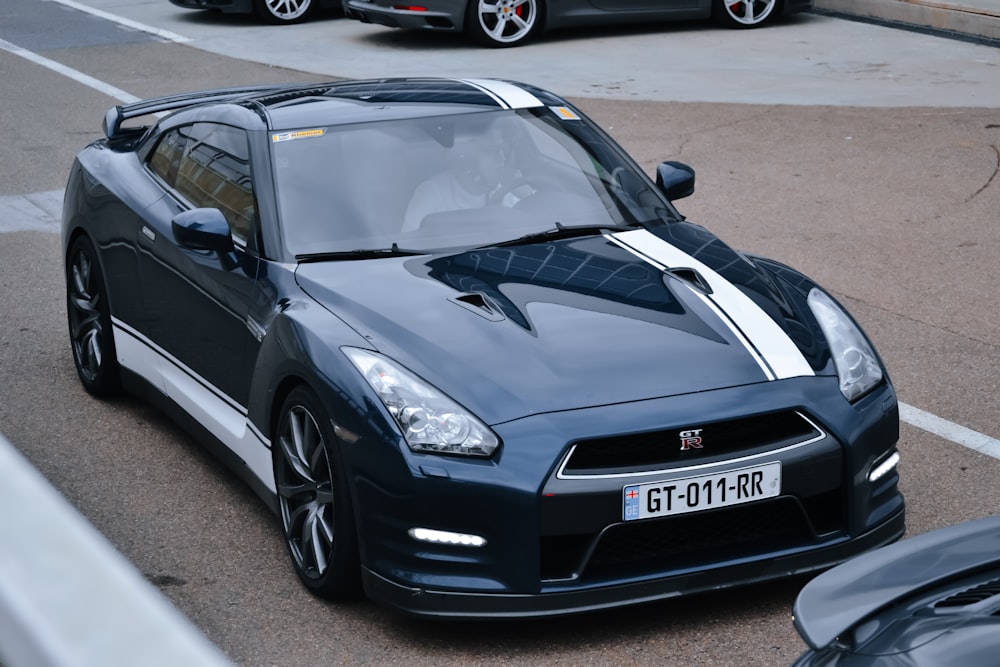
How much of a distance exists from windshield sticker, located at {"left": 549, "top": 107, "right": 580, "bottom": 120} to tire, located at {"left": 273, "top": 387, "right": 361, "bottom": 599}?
1.96 meters

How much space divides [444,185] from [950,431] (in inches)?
88.9

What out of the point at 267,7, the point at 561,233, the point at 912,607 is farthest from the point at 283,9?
the point at 912,607

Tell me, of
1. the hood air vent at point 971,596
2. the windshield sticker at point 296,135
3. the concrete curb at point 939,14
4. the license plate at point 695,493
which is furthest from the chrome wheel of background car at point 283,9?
the hood air vent at point 971,596

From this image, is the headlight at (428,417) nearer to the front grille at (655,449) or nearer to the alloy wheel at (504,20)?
the front grille at (655,449)

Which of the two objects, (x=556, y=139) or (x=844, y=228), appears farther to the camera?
(x=844, y=228)

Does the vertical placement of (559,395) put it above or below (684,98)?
above

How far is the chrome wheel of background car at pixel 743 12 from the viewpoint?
1648 centimetres

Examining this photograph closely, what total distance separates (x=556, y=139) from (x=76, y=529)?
4.73 meters

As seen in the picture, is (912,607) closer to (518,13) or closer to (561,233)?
(561,233)

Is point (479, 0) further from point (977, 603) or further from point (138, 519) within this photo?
point (977, 603)

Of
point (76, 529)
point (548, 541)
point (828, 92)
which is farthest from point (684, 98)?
point (76, 529)

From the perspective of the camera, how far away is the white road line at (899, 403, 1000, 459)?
5414 mm

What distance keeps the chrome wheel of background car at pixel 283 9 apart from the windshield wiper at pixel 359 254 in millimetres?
13983

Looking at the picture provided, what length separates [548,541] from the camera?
3828 millimetres
